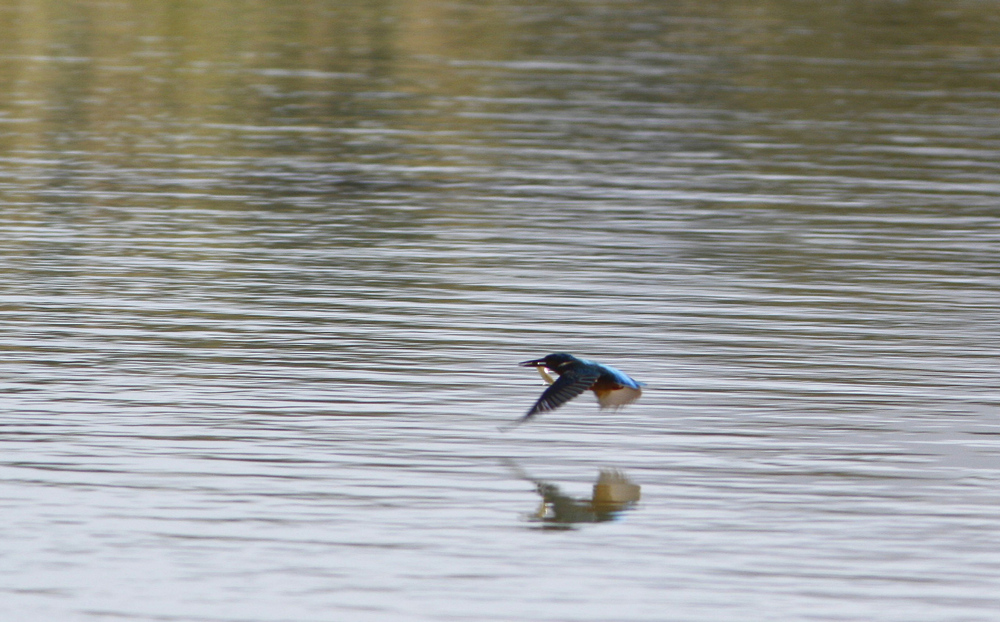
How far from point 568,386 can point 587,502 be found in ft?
2.07

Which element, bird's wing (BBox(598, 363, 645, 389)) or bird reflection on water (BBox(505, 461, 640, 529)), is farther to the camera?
bird's wing (BBox(598, 363, 645, 389))

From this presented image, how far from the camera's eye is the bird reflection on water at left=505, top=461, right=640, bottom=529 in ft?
27.4

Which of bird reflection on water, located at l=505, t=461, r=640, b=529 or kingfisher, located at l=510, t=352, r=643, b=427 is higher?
kingfisher, located at l=510, t=352, r=643, b=427

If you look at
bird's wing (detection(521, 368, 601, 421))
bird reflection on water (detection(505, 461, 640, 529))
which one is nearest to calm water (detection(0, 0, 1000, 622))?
bird reflection on water (detection(505, 461, 640, 529))

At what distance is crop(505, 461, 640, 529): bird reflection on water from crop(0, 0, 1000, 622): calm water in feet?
0.10

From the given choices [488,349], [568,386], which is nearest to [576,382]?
[568,386]

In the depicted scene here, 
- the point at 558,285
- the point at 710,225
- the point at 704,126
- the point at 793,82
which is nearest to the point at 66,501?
the point at 558,285

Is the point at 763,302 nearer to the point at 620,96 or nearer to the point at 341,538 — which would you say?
the point at 341,538

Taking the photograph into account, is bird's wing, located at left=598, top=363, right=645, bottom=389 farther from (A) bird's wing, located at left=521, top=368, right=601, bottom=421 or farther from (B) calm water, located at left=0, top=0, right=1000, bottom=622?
(B) calm water, located at left=0, top=0, right=1000, bottom=622

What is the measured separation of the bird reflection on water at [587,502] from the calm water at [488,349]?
31 mm

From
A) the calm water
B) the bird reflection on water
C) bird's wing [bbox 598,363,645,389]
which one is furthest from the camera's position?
bird's wing [bbox 598,363,645,389]

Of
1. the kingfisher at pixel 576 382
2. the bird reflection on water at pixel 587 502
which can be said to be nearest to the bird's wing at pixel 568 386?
the kingfisher at pixel 576 382

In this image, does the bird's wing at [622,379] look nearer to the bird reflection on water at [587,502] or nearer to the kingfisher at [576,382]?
the kingfisher at [576,382]

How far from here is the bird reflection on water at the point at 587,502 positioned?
8.36m
